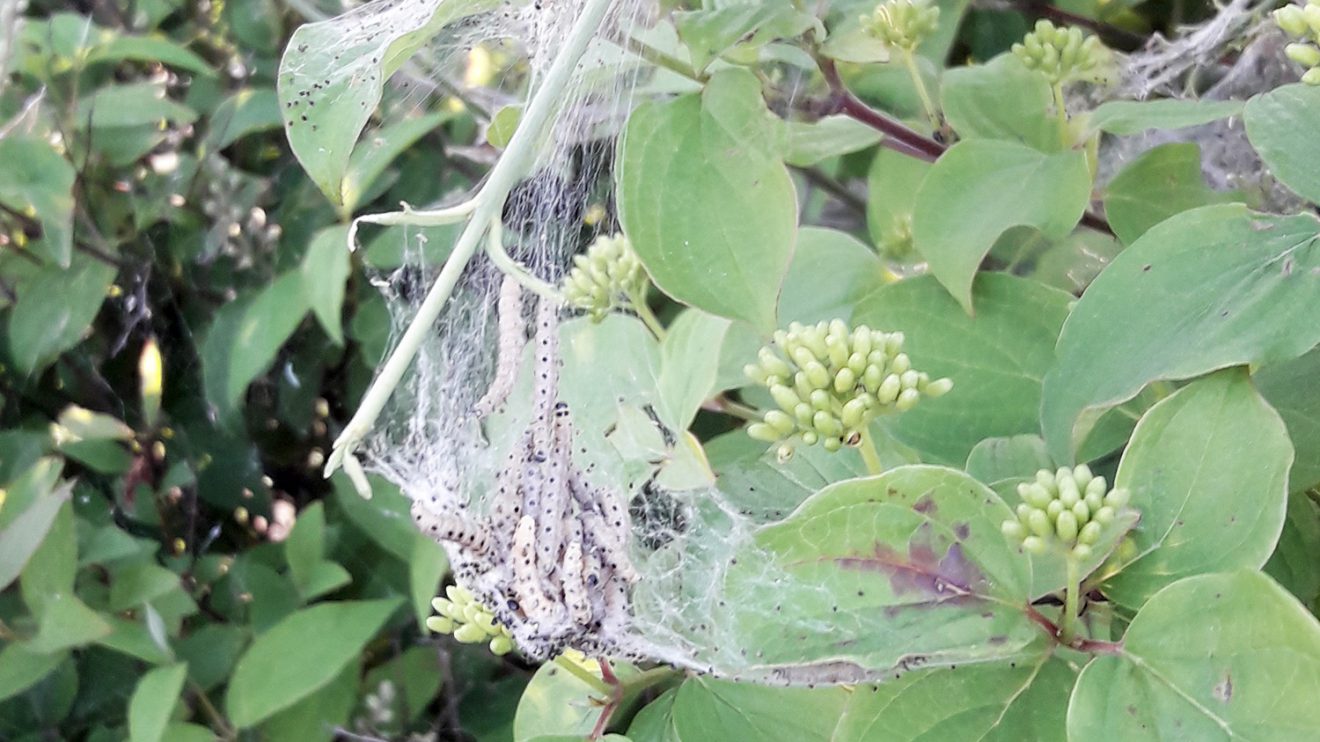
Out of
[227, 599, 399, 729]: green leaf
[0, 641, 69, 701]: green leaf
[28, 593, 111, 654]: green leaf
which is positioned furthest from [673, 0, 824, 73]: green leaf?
[0, 641, 69, 701]: green leaf

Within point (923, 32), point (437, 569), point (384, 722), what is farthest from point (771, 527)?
point (384, 722)

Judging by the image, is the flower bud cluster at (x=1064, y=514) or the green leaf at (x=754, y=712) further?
the green leaf at (x=754, y=712)

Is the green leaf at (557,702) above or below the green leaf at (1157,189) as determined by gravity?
below

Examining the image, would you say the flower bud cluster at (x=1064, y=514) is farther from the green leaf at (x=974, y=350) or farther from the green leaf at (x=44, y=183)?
the green leaf at (x=44, y=183)

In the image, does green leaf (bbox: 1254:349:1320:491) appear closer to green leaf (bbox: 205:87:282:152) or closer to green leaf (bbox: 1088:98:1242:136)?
green leaf (bbox: 1088:98:1242:136)

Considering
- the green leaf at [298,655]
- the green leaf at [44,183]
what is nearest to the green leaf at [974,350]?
the green leaf at [298,655]

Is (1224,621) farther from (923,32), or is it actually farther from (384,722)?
(384,722)
